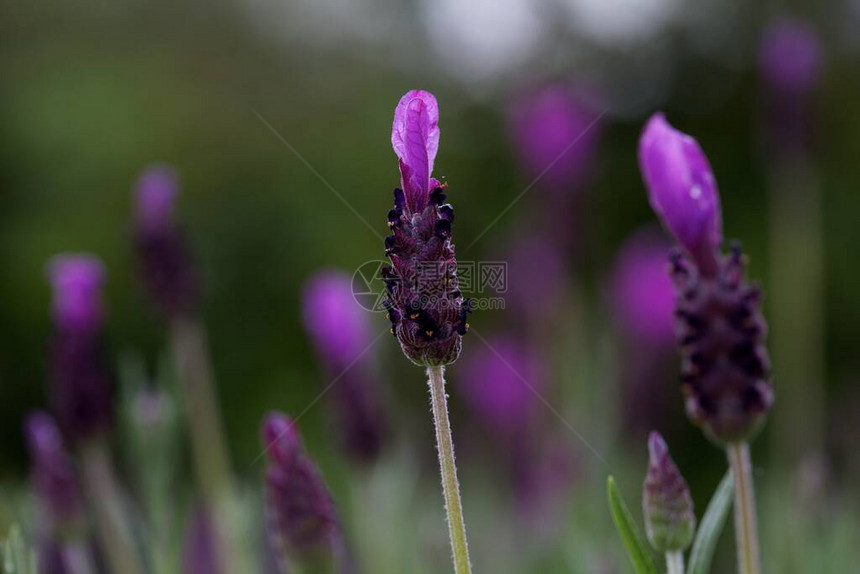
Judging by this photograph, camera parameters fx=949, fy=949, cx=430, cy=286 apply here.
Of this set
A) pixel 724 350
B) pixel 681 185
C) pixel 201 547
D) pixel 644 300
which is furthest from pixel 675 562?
pixel 201 547

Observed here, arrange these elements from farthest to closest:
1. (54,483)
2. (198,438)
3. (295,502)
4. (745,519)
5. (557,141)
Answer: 1. (557,141)
2. (198,438)
3. (54,483)
4. (295,502)
5. (745,519)

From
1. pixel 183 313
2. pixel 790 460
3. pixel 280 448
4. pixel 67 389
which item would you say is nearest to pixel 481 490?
pixel 790 460

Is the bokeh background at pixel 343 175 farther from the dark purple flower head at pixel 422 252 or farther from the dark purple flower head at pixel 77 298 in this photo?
the dark purple flower head at pixel 422 252

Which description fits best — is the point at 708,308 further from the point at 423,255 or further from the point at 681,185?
the point at 423,255

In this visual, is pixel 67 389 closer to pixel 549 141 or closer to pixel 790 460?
pixel 549 141

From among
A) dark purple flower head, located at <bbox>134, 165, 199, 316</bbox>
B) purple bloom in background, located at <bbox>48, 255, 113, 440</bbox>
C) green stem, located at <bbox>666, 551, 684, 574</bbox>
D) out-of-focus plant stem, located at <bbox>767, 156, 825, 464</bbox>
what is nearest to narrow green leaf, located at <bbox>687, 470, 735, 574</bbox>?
green stem, located at <bbox>666, 551, 684, 574</bbox>
